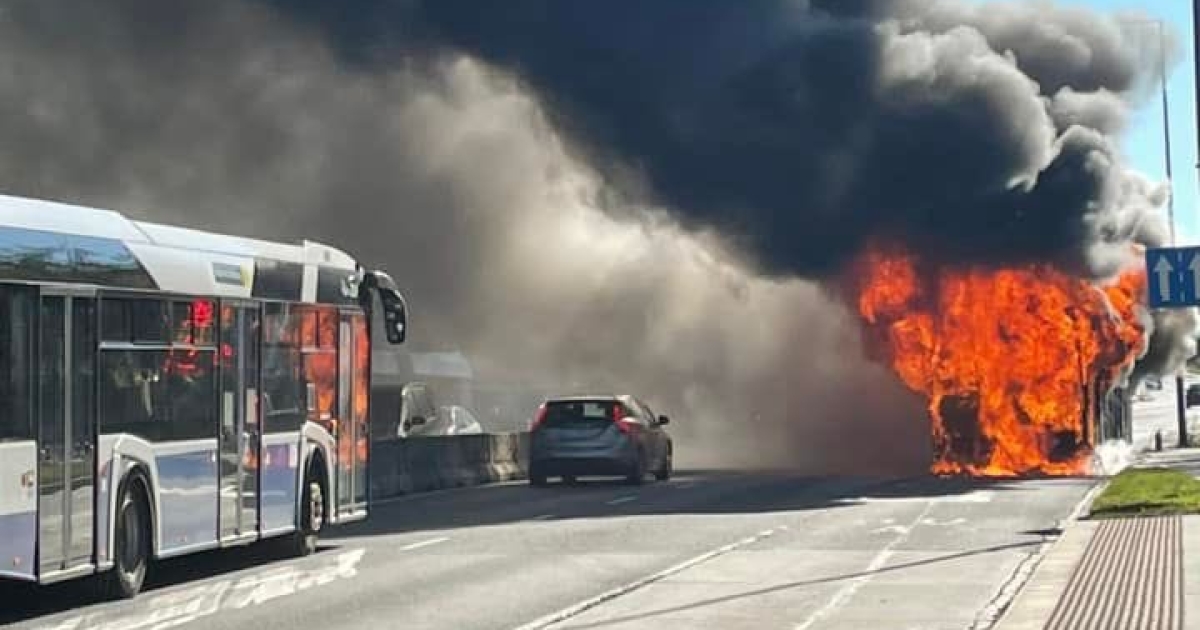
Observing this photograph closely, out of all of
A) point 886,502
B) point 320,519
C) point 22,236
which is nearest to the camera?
point 22,236

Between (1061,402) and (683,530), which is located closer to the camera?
(683,530)

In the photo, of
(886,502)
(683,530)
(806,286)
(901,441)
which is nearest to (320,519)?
(683,530)

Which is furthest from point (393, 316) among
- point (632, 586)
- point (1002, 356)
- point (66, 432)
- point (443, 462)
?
point (1002, 356)

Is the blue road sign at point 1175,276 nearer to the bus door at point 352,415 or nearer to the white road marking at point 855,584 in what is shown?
the white road marking at point 855,584

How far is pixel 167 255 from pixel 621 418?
56.0ft

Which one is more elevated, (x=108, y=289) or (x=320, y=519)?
(x=108, y=289)

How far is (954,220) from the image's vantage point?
40.3 metres

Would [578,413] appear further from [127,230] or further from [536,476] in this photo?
[127,230]

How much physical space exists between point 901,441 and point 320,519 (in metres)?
28.1

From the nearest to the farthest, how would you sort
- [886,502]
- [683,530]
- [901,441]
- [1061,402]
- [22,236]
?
[22,236]
[683,530]
[886,502]
[1061,402]
[901,441]

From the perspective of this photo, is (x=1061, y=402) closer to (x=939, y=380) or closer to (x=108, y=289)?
(x=939, y=380)

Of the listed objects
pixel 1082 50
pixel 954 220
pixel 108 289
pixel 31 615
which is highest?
pixel 1082 50

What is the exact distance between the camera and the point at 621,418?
3269 centimetres

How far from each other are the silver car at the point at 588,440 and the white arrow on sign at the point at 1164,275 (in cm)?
1391
